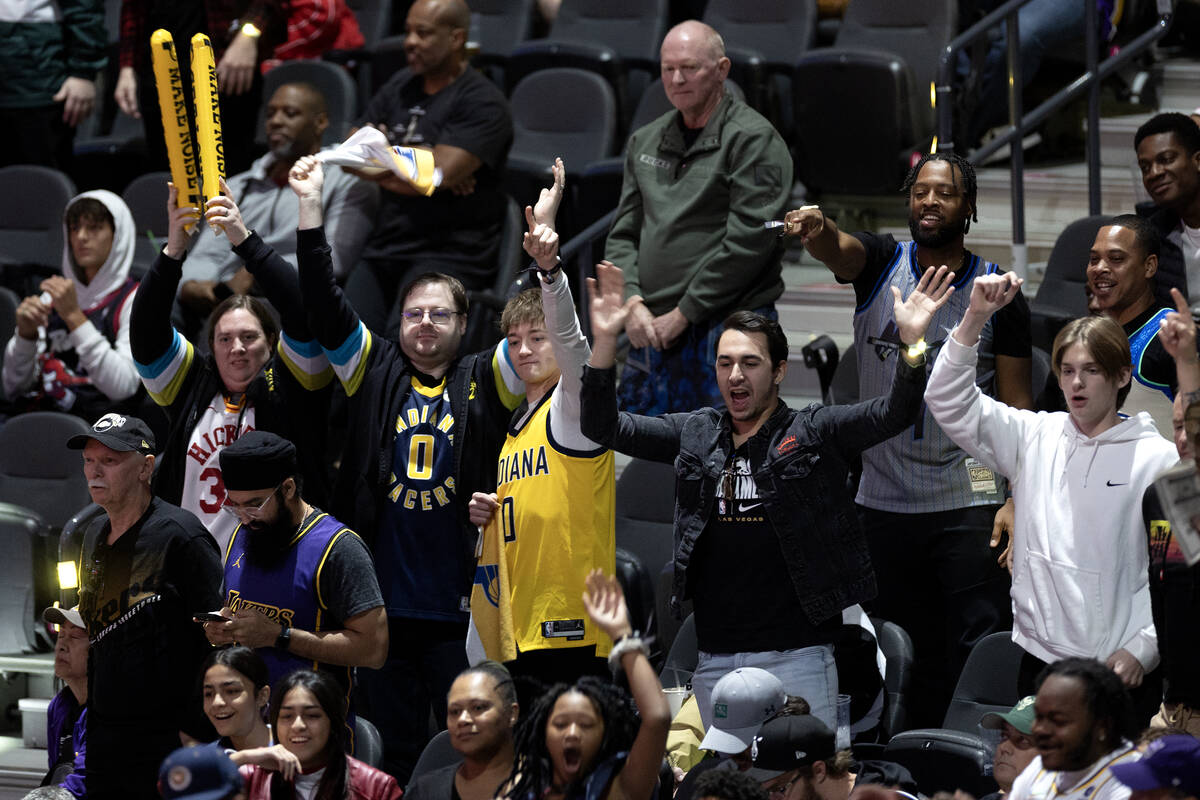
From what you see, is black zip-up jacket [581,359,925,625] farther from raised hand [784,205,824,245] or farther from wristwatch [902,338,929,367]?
raised hand [784,205,824,245]

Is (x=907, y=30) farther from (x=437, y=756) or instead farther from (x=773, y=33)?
(x=437, y=756)

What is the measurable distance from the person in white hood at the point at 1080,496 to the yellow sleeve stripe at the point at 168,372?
243 cm

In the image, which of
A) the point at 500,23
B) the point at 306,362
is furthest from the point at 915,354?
the point at 500,23

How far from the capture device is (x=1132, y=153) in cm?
725

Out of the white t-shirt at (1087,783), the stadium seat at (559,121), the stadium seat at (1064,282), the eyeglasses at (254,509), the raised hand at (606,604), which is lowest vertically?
the white t-shirt at (1087,783)

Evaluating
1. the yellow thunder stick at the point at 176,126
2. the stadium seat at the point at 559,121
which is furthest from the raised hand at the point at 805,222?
the stadium seat at the point at 559,121

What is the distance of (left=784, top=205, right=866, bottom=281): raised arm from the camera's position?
4.61 meters

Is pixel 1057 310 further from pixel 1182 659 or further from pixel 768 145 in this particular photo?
pixel 1182 659

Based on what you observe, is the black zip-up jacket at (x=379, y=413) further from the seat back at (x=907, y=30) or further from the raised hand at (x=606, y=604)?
the seat back at (x=907, y=30)

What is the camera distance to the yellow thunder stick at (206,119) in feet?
17.6

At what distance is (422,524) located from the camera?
4.97 meters

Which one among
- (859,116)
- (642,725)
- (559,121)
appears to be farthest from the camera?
(559,121)

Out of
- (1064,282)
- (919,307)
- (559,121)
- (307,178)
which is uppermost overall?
(559,121)

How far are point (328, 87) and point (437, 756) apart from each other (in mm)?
4482
